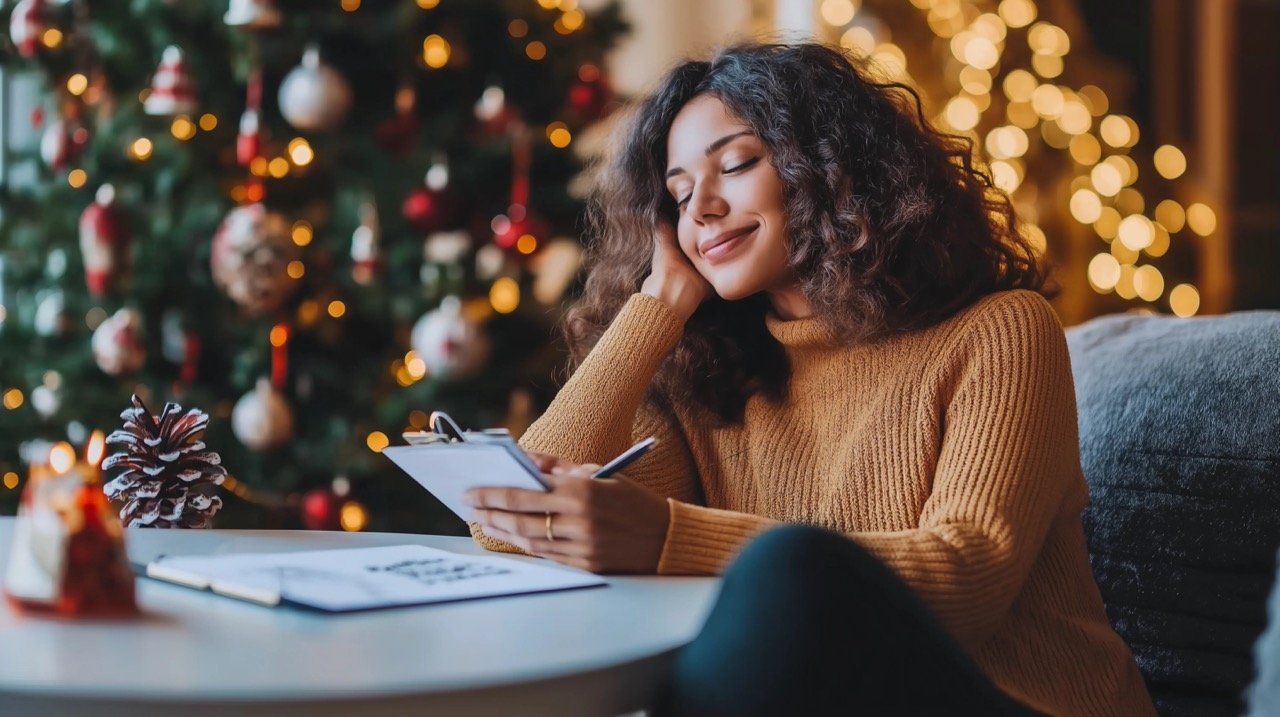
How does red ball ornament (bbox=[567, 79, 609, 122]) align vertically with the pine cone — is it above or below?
above

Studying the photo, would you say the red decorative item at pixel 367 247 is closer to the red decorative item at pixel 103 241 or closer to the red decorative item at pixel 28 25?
the red decorative item at pixel 103 241

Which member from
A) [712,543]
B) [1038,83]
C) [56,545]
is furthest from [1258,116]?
[56,545]

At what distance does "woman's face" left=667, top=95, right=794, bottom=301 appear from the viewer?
1.38 m

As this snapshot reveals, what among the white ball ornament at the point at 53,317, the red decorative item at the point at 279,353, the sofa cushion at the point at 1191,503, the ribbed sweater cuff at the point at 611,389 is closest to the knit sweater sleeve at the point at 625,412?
the ribbed sweater cuff at the point at 611,389

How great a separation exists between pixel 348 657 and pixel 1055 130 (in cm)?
379

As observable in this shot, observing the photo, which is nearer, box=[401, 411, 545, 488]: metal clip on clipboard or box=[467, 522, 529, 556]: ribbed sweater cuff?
box=[401, 411, 545, 488]: metal clip on clipboard

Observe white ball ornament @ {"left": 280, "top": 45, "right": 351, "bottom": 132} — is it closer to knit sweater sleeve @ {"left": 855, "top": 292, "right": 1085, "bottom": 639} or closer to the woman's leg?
knit sweater sleeve @ {"left": 855, "top": 292, "right": 1085, "bottom": 639}

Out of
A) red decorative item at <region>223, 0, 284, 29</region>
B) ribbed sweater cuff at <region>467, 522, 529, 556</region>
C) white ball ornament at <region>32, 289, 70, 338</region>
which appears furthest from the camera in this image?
white ball ornament at <region>32, 289, 70, 338</region>

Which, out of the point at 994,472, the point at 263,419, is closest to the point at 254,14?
the point at 263,419

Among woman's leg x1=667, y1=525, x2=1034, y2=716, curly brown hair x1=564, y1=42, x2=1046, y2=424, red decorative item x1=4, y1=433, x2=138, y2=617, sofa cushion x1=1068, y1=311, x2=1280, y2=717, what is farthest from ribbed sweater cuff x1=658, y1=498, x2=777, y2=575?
sofa cushion x1=1068, y1=311, x2=1280, y2=717

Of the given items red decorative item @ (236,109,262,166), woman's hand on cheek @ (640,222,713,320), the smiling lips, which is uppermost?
red decorative item @ (236,109,262,166)

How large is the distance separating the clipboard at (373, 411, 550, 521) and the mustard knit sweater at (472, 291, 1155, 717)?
0.12 meters

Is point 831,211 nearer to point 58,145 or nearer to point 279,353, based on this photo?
point 279,353

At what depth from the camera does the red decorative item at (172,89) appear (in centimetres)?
239
